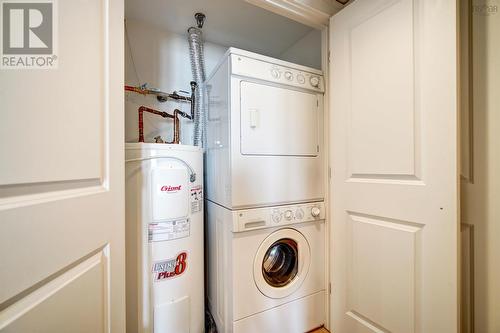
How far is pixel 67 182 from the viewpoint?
0.55 meters

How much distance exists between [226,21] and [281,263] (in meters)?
1.96

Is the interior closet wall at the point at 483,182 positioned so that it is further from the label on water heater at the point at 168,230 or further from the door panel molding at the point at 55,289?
the door panel molding at the point at 55,289

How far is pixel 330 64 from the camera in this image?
1.31 m

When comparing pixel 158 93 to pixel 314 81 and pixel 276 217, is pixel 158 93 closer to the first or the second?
pixel 314 81

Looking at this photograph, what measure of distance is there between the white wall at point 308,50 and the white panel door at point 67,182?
150 centimetres

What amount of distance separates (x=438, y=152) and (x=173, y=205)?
1301 mm

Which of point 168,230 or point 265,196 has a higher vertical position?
point 265,196

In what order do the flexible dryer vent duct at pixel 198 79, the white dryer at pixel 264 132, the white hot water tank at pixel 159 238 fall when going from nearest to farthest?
the white hot water tank at pixel 159 238, the white dryer at pixel 264 132, the flexible dryer vent duct at pixel 198 79

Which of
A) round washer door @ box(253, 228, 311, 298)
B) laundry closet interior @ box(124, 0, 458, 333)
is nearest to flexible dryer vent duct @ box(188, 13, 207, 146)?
laundry closet interior @ box(124, 0, 458, 333)

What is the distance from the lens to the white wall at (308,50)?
171cm

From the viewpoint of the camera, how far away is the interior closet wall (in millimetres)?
820

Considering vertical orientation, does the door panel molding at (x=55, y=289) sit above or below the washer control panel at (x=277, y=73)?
below

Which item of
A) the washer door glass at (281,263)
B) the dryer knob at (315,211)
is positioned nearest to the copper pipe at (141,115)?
the washer door glass at (281,263)

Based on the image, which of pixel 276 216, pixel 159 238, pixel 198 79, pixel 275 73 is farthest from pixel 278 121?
pixel 159 238
